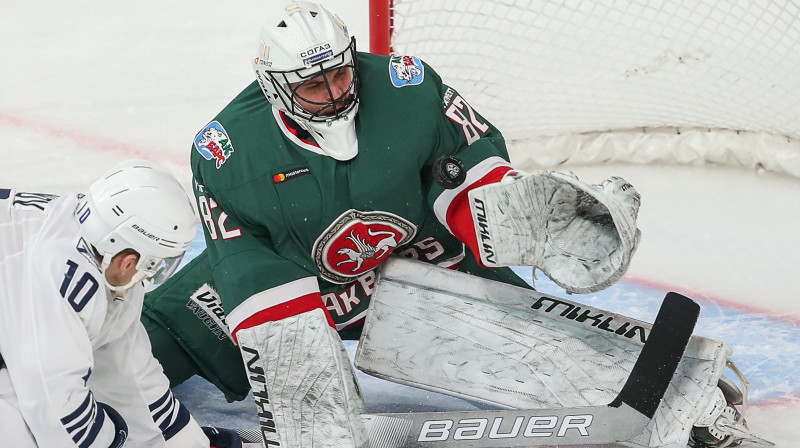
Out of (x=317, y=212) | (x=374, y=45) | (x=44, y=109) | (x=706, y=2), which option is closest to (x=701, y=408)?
(x=317, y=212)

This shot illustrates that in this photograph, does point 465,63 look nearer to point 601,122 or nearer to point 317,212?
point 601,122

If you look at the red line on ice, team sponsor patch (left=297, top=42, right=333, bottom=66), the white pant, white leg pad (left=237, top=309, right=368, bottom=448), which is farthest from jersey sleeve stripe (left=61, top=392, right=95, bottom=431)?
the red line on ice

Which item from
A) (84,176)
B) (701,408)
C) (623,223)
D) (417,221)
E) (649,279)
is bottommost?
(84,176)

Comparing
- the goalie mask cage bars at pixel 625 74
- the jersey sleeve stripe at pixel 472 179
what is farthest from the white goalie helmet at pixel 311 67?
the goalie mask cage bars at pixel 625 74

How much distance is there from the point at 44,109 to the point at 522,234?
2603 millimetres

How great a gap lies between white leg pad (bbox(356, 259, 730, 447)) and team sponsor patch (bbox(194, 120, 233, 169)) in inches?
18.3

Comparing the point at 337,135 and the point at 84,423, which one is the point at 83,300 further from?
the point at 337,135

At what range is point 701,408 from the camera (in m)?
2.22

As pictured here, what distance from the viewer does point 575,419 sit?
221 cm

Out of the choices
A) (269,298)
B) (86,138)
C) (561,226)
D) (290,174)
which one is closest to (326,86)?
(290,174)

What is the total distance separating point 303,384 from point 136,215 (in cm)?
49

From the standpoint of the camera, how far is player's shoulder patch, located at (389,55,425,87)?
2348 mm

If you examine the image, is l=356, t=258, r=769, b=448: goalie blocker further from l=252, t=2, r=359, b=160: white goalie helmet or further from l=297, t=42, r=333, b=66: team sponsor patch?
l=297, t=42, r=333, b=66: team sponsor patch

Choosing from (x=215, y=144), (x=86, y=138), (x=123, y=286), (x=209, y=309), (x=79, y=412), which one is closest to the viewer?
(x=79, y=412)
